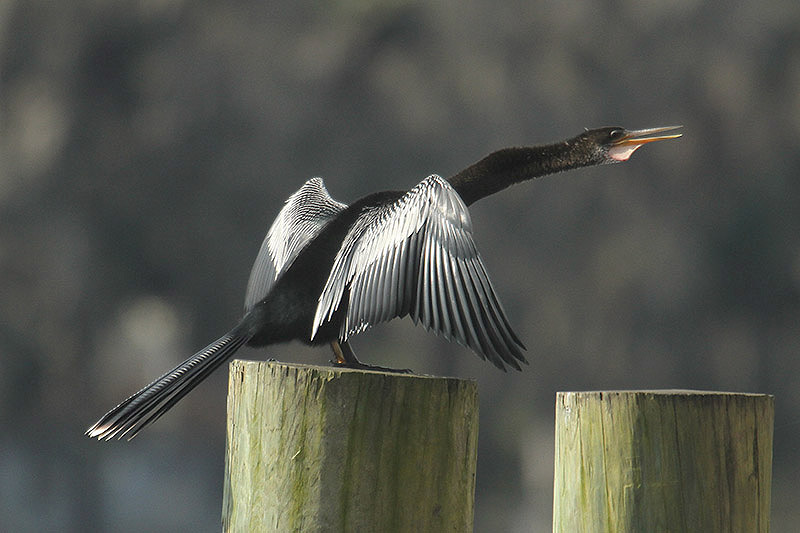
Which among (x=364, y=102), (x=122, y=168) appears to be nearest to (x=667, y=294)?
(x=364, y=102)

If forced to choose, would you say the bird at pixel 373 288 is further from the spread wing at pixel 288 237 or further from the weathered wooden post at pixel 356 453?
the weathered wooden post at pixel 356 453

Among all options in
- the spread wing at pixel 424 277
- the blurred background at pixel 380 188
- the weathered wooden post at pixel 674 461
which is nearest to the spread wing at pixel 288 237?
the spread wing at pixel 424 277

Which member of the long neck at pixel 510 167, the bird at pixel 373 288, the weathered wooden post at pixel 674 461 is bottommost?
the weathered wooden post at pixel 674 461

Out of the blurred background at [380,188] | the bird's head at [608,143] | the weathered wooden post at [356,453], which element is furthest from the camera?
the blurred background at [380,188]

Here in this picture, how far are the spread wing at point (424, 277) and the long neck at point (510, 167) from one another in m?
0.57

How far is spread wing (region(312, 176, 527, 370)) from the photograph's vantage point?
1.80m

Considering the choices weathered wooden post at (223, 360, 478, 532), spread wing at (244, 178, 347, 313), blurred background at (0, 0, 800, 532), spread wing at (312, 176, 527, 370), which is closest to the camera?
weathered wooden post at (223, 360, 478, 532)

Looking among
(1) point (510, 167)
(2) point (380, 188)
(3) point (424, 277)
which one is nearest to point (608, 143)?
(1) point (510, 167)

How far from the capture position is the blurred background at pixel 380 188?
6.90 meters

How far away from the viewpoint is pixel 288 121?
719cm

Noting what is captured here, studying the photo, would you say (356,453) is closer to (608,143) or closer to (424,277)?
(424,277)

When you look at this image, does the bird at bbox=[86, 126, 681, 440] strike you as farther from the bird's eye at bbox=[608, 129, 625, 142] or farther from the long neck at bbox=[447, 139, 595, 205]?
the bird's eye at bbox=[608, 129, 625, 142]

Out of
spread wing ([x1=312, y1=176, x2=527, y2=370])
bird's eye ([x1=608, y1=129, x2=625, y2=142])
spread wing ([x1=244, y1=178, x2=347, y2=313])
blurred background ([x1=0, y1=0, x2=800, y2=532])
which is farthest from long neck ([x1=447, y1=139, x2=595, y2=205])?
blurred background ([x1=0, y1=0, x2=800, y2=532])

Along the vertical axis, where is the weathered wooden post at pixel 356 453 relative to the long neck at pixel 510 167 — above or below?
below
